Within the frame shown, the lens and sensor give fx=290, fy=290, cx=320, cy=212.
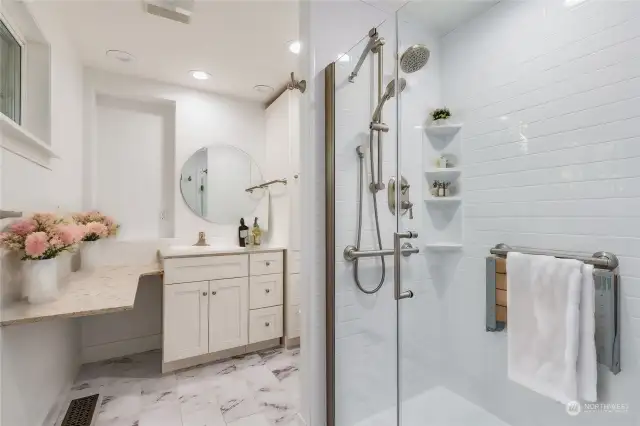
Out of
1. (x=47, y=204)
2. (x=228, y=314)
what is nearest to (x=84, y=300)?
(x=47, y=204)

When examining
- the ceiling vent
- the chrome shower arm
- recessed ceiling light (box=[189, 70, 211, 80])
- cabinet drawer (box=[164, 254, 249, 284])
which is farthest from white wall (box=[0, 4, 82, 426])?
the chrome shower arm

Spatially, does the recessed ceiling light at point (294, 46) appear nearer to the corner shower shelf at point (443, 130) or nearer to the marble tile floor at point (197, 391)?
the corner shower shelf at point (443, 130)

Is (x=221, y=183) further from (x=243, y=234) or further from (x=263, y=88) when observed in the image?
(x=263, y=88)

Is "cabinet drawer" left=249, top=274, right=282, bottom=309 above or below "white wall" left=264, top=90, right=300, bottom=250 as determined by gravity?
below

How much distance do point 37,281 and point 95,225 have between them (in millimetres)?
872

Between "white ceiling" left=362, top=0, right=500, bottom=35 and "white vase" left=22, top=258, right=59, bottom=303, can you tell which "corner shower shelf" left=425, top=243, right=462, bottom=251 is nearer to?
"white ceiling" left=362, top=0, right=500, bottom=35

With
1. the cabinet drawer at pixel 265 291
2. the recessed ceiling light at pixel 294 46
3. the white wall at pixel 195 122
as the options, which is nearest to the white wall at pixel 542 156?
the recessed ceiling light at pixel 294 46

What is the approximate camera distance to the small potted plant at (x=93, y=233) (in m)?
2.08

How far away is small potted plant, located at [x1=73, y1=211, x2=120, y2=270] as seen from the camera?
2.08 m

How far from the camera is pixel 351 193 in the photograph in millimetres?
1590

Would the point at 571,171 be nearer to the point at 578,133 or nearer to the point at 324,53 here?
the point at 578,133

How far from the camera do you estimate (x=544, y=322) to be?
134cm

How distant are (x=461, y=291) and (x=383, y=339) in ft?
2.07

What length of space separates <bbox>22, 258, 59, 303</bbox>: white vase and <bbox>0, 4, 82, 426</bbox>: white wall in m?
0.06
